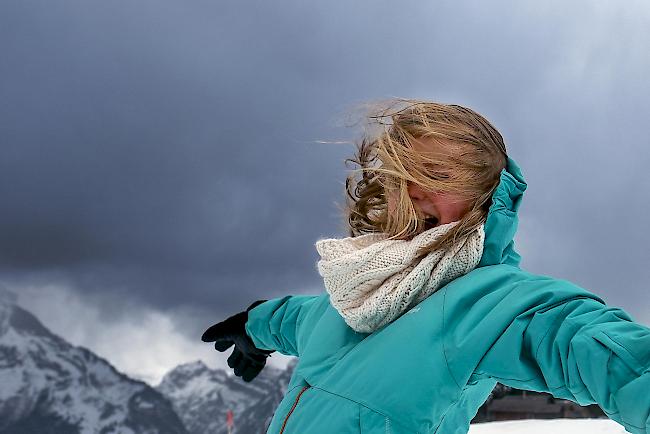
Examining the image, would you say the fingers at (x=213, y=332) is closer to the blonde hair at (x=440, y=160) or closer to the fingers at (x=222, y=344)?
the fingers at (x=222, y=344)

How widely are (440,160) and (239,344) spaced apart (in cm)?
166

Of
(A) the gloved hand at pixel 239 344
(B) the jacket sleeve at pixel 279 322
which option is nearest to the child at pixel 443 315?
(B) the jacket sleeve at pixel 279 322

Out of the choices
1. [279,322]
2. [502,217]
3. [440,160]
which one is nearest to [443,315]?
[502,217]

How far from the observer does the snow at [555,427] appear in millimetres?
4836

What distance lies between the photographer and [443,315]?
5.18 ft

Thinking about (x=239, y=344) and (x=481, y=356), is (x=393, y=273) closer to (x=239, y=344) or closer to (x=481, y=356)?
(x=481, y=356)

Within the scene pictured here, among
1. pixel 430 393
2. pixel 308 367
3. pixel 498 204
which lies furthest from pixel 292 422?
pixel 498 204

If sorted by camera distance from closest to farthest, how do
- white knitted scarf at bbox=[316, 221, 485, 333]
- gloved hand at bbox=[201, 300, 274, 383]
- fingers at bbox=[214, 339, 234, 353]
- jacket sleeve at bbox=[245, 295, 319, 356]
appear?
white knitted scarf at bbox=[316, 221, 485, 333], jacket sleeve at bbox=[245, 295, 319, 356], gloved hand at bbox=[201, 300, 274, 383], fingers at bbox=[214, 339, 234, 353]

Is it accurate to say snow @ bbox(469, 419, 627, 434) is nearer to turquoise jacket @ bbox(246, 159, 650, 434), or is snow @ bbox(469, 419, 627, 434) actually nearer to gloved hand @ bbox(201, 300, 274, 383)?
gloved hand @ bbox(201, 300, 274, 383)

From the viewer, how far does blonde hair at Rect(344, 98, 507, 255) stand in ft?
5.72

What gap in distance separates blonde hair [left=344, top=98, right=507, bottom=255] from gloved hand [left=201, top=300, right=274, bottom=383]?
4.41 feet

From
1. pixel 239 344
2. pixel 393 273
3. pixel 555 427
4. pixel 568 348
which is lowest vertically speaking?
pixel 568 348

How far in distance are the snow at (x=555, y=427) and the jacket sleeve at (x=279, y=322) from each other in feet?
9.33

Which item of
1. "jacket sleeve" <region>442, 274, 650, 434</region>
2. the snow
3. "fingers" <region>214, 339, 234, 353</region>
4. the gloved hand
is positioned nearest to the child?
"jacket sleeve" <region>442, 274, 650, 434</region>
